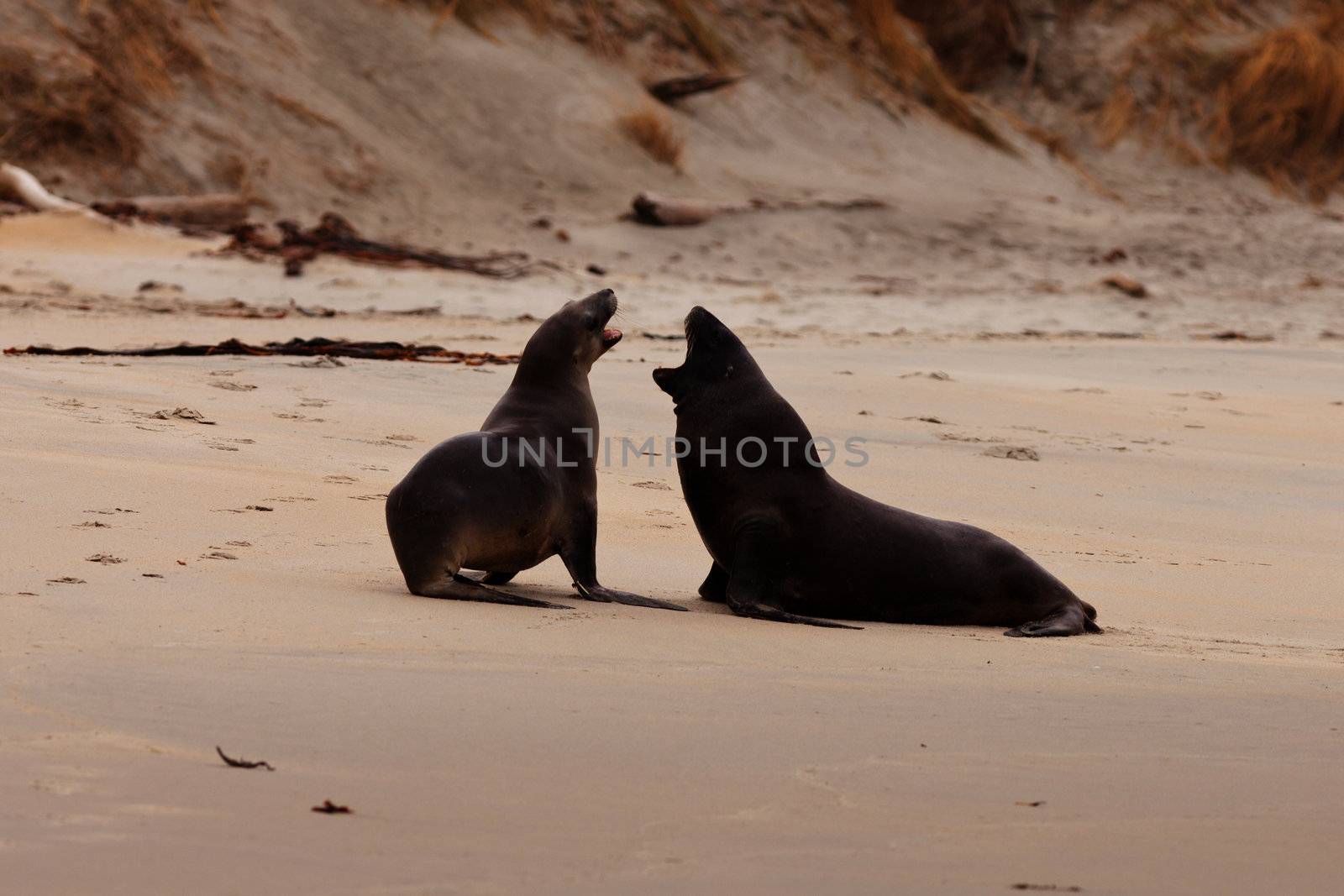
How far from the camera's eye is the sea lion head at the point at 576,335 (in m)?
5.21

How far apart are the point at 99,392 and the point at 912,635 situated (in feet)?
13.3

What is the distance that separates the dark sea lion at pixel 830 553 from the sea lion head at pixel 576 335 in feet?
1.93

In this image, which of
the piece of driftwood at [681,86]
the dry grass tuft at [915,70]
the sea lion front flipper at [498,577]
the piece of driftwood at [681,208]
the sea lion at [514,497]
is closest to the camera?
the sea lion at [514,497]

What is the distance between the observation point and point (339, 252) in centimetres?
1226

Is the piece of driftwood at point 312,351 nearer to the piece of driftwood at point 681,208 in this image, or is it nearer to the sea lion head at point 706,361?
the sea lion head at point 706,361

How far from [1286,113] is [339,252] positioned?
535 inches

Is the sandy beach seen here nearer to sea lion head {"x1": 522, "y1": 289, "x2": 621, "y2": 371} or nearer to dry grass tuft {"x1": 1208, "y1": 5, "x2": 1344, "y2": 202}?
dry grass tuft {"x1": 1208, "y1": 5, "x2": 1344, "y2": 202}

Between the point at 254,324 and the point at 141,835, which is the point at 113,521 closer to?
the point at 141,835

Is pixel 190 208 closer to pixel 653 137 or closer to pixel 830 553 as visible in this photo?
pixel 653 137

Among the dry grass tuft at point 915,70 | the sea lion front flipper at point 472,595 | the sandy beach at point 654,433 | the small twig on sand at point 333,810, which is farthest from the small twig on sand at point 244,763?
the dry grass tuft at point 915,70

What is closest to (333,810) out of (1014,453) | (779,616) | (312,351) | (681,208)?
(779,616)

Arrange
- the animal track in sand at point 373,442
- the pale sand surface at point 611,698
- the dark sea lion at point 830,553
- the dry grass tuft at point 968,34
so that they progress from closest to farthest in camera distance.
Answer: the pale sand surface at point 611,698 → the dark sea lion at point 830,553 → the animal track in sand at point 373,442 → the dry grass tuft at point 968,34

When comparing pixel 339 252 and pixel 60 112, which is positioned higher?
pixel 60 112

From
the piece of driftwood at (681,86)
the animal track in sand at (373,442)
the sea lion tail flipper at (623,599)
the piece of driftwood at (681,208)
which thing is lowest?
the sea lion tail flipper at (623,599)
